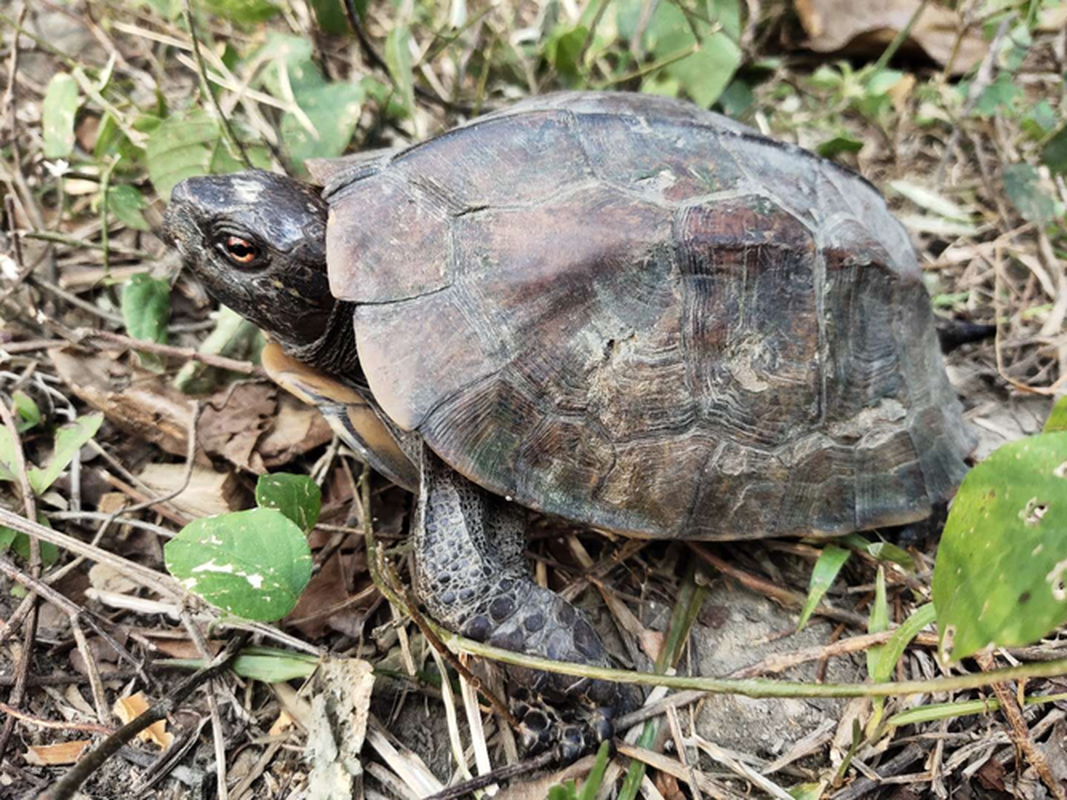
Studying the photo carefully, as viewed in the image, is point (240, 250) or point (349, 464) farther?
point (349, 464)

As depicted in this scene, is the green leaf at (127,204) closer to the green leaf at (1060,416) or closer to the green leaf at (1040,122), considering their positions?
the green leaf at (1060,416)

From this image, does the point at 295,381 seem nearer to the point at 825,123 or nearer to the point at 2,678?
the point at 2,678

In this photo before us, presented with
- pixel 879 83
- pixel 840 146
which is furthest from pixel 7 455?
pixel 879 83

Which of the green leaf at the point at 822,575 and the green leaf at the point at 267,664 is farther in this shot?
the green leaf at the point at 822,575

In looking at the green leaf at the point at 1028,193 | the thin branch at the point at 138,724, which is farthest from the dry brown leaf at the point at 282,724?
the green leaf at the point at 1028,193

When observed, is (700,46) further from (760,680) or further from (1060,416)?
(760,680)

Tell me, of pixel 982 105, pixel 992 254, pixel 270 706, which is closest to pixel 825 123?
pixel 982 105
